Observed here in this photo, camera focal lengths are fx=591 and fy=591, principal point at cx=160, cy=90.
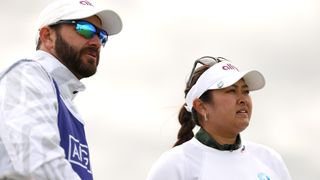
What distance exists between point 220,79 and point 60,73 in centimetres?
272

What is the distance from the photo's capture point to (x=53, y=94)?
129 inches

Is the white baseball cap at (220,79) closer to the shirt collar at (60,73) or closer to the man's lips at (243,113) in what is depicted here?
the man's lips at (243,113)

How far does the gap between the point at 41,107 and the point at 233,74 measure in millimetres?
3485

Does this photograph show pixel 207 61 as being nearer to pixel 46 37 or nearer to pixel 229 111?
pixel 229 111

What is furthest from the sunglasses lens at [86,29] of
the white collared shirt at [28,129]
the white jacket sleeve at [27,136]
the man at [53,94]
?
the white jacket sleeve at [27,136]

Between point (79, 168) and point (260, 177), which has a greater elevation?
point (79, 168)

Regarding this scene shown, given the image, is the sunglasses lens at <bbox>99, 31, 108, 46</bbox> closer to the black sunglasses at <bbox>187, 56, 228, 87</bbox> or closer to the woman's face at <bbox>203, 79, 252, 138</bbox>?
the woman's face at <bbox>203, 79, 252, 138</bbox>

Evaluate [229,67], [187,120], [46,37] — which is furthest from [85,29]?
[187,120]

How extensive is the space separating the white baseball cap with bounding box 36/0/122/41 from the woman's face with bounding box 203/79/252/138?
180 centimetres

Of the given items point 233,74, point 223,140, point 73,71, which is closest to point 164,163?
point 223,140

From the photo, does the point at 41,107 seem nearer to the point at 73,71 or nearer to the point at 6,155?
the point at 6,155

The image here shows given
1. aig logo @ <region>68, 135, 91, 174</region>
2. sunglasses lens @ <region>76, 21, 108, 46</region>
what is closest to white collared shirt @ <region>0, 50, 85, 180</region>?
aig logo @ <region>68, 135, 91, 174</region>

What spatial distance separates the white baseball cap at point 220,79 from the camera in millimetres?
6164

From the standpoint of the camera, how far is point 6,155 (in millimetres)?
2961
